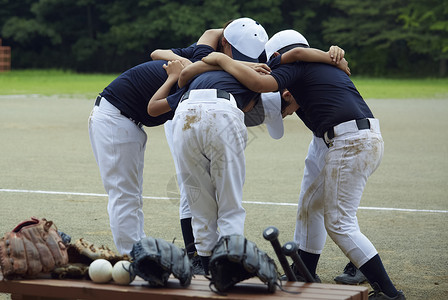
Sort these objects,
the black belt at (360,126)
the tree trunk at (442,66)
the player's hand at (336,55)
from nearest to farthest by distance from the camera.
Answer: the black belt at (360,126)
the player's hand at (336,55)
the tree trunk at (442,66)

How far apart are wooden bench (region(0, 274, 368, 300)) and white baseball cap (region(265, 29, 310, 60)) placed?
196cm

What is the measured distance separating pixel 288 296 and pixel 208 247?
1245 mm

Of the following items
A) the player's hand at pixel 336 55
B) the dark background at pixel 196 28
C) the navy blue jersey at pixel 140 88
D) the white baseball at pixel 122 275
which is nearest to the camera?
the white baseball at pixel 122 275

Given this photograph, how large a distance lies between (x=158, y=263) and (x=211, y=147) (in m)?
1.09

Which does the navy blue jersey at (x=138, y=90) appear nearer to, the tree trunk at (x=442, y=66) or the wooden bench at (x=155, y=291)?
the wooden bench at (x=155, y=291)

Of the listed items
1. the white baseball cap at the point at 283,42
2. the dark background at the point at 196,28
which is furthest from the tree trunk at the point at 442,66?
the white baseball cap at the point at 283,42

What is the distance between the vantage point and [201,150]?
462 centimetres

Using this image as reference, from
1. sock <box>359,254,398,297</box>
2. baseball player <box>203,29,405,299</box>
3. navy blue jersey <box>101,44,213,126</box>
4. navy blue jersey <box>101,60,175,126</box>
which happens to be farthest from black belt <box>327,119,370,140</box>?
navy blue jersey <box>101,60,175,126</box>

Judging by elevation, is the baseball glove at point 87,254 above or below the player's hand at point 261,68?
below

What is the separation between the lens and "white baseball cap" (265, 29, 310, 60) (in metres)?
5.11

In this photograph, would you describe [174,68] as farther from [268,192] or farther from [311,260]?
[268,192]

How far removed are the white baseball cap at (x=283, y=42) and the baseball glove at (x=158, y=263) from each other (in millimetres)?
1966

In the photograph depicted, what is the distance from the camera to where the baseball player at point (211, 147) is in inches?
177

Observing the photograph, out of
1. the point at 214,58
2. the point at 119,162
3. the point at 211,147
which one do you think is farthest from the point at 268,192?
the point at 211,147
